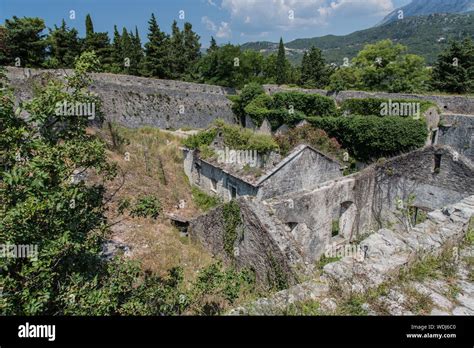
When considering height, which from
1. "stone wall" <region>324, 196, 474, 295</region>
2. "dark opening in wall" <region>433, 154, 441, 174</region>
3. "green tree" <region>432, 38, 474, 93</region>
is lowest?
"stone wall" <region>324, 196, 474, 295</region>

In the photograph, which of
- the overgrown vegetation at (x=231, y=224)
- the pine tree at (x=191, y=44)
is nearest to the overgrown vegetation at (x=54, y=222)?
the overgrown vegetation at (x=231, y=224)

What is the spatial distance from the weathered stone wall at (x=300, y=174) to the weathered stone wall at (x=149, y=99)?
605 inches

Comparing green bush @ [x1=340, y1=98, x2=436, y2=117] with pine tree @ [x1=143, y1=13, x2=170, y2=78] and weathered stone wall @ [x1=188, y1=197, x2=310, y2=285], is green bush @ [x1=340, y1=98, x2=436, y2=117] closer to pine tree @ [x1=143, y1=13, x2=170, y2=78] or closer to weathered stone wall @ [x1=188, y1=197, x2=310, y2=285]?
weathered stone wall @ [x1=188, y1=197, x2=310, y2=285]

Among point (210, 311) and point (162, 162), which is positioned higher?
point (162, 162)

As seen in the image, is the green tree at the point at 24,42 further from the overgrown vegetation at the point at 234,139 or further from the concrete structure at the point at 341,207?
the concrete structure at the point at 341,207

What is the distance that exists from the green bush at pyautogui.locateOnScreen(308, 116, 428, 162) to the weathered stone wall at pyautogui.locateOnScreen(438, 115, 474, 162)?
106 inches

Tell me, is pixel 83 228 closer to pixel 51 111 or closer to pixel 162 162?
pixel 51 111

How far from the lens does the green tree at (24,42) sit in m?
26.3

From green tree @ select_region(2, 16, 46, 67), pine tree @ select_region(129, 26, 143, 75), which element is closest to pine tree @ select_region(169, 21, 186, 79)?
pine tree @ select_region(129, 26, 143, 75)

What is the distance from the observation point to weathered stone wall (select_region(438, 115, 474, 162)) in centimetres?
2061

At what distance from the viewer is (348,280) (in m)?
4.65

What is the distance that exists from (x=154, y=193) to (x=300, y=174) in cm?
776
